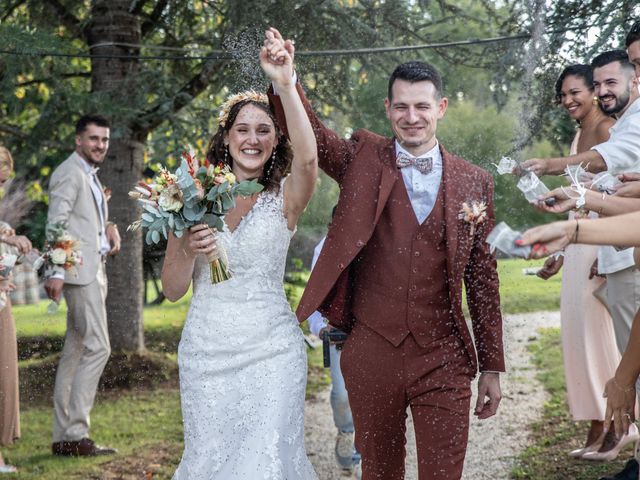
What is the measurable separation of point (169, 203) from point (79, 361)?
3.68 metres

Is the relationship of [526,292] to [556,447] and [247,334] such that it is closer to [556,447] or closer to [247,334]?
[556,447]

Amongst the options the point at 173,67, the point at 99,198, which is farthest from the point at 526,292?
the point at 99,198

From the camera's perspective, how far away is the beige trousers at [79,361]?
7359 millimetres

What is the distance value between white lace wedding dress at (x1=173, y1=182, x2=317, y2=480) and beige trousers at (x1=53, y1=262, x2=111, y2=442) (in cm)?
297

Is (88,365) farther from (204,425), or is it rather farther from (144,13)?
(144,13)

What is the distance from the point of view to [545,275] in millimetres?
6238

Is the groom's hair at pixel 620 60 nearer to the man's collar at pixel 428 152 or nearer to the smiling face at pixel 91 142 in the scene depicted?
the man's collar at pixel 428 152

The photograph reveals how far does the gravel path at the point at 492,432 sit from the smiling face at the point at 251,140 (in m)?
2.74

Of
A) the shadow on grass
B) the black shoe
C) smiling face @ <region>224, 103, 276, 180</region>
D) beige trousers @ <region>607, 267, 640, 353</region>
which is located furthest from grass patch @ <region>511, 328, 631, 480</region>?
the shadow on grass

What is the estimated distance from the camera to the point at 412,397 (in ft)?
13.8

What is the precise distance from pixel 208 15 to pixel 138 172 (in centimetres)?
195

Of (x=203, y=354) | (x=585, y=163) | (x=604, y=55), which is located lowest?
(x=203, y=354)

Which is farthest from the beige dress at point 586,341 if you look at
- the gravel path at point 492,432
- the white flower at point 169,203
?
the white flower at point 169,203

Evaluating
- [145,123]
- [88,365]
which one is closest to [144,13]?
[145,123]
